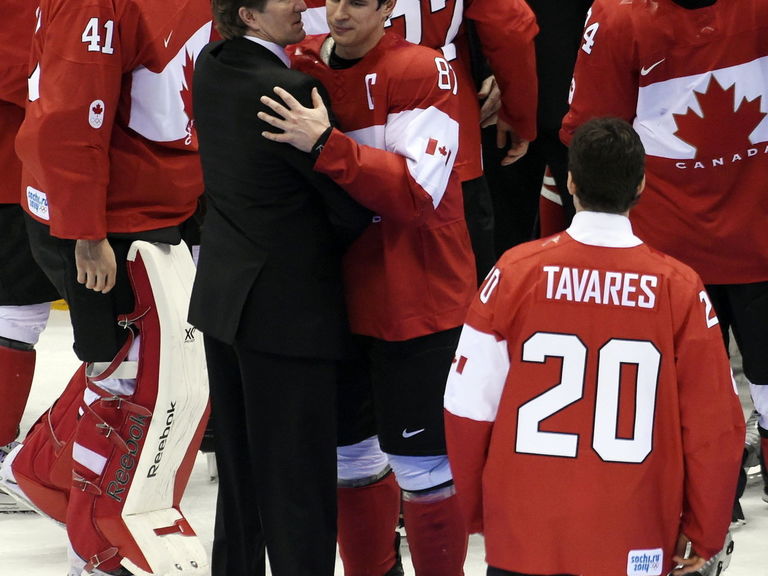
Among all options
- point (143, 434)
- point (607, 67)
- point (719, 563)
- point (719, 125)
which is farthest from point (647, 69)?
point (143, 434)

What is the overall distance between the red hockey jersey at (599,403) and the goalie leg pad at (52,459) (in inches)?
57.3

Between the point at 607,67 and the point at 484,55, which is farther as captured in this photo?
the point at 484,55

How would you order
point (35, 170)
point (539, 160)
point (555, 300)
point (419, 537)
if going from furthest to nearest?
point (539, 160) → point (35, 170) → point (419, 537) → point (555, 300)

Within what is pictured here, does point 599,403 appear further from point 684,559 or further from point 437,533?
point 437,533

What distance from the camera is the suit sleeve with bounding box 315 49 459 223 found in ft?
8.32

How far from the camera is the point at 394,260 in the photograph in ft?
8.93

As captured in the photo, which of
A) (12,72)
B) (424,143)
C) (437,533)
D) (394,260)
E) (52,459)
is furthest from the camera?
(12,72)

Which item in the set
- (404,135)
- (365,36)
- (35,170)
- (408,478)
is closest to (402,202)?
(404,135)

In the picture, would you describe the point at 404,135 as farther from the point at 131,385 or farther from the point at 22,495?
the point at 22,495

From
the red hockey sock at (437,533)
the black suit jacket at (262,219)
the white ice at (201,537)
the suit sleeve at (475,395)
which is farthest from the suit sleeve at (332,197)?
the white ice at (201,537)

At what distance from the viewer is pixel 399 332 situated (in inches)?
107

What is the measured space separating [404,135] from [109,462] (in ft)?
3.94

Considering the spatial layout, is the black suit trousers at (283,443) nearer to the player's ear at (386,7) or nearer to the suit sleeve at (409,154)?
the suit sleeve at (409,154)

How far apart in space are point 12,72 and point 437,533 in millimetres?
1712
